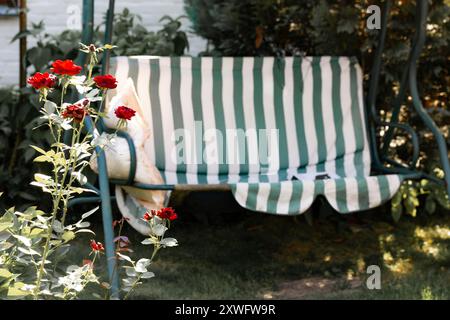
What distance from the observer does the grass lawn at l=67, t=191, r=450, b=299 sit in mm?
3400

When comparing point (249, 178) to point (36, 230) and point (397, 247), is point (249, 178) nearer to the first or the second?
point (397, 247)

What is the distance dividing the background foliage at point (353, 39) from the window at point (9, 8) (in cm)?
112

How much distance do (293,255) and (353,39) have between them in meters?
1.11

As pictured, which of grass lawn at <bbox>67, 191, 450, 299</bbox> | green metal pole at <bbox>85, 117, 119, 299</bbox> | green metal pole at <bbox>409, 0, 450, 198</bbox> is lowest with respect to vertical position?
grass lawn at <bbox>67, 191, 450, 299</bbox>

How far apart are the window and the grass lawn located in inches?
61.3

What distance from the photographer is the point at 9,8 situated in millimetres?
4965

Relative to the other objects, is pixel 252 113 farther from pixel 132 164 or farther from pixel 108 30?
pixel 132 164

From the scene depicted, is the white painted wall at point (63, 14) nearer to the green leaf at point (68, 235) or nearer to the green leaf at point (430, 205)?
the green leaf at point (430, 205)

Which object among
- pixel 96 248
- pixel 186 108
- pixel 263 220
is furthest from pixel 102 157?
pixel 263 220

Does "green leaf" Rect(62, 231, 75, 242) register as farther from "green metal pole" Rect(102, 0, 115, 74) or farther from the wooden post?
the wooden post

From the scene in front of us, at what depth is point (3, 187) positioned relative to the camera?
4262 millimetres

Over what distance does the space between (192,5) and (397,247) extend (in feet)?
5.58

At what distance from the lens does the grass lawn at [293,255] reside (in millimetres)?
3400

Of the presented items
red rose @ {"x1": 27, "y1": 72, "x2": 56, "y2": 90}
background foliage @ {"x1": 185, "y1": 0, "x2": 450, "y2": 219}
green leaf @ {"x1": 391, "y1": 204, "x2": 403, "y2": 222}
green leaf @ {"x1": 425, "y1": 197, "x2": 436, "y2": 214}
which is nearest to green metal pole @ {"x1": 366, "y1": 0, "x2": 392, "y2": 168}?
background foliage @ {"x1": 185, "y1": 0, "x2": 450, "y2": 219}
